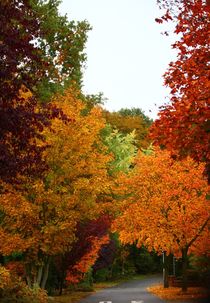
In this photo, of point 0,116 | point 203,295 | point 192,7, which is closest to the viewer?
point 0,116

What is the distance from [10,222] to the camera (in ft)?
61.6

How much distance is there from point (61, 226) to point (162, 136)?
27.2 ft

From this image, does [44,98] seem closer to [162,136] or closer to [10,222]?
[10,222]

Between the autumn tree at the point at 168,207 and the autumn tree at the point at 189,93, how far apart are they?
626 inches

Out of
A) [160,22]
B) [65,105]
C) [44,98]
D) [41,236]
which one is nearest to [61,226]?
[41,236]

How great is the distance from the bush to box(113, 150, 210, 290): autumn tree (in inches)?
435

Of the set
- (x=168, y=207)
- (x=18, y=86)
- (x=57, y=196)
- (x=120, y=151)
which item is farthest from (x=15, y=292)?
(x=120, y=151)

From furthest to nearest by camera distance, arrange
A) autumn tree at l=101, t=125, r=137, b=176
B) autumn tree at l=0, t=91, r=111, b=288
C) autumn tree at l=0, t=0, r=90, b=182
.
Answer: autumn tree at l=101, t=125, r=137, b=176
autumn tree at l=0, t=91, r=111, b=288
autumn tree at l=0, t=0, r=90, b=182

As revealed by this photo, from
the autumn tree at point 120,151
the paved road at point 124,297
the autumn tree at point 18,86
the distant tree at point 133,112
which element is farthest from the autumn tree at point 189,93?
the distant tree at point 133,112

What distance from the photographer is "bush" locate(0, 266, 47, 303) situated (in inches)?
643

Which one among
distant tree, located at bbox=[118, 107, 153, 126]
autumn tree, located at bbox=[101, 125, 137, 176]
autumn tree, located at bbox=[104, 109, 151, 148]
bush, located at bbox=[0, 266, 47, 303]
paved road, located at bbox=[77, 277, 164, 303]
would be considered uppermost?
distant tree, located at bbox=[118, 107, 153, 126]

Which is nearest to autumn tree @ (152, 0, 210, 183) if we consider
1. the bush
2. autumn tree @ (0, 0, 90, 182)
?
autumn tree @ (0, 0, 90, 182)

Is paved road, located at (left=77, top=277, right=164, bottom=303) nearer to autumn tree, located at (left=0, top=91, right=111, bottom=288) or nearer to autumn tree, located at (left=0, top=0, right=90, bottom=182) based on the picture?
autumn tree, located at (left=0, top=91, right=111, bottom=288)

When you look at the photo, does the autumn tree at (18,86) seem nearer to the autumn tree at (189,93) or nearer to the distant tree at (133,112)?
the autumn tree at (189,93)
